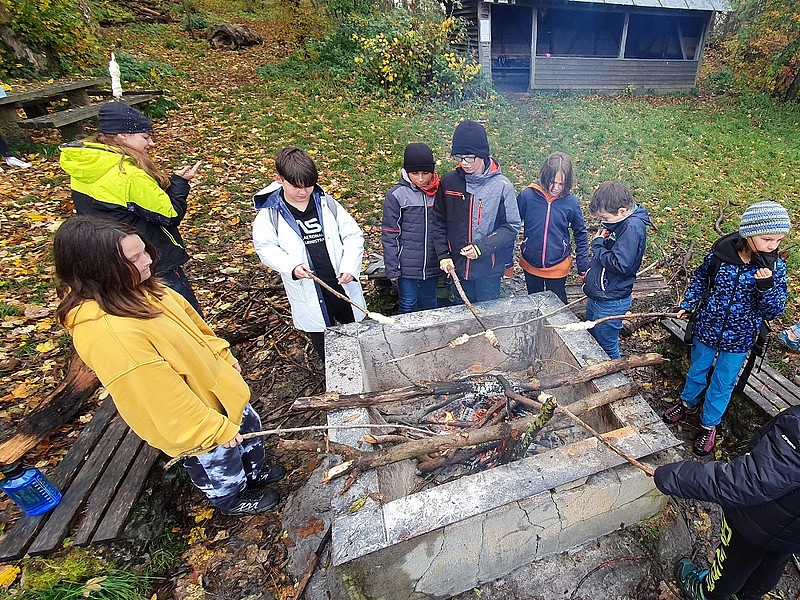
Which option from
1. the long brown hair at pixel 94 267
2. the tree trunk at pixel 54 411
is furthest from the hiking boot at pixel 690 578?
the tree trunk at pixel 54 411

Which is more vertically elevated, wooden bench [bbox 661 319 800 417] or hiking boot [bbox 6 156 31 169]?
hiking boot [bbox 6 156 31 169]

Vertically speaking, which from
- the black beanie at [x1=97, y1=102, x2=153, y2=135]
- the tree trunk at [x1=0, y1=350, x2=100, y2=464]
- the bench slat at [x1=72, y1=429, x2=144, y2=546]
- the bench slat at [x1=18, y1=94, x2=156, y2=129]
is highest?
the black beanie at [x1=97, y1=102, x2=153, y2=135]

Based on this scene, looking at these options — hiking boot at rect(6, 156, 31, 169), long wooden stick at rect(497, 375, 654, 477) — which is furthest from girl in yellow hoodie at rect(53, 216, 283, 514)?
hiking boot at rect(6, 156, 31, 169)

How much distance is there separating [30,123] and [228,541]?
7.34 m

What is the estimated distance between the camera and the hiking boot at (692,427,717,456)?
3.22 m

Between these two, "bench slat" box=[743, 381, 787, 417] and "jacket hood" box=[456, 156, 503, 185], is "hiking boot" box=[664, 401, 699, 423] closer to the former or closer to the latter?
"bench slat" box=[743, 381, 787, 417]

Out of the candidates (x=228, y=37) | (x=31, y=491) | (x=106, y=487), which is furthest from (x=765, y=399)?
(x=228, y=37)

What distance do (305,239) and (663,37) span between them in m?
20.2

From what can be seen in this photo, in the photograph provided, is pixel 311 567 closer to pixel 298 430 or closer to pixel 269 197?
pixel 298 430

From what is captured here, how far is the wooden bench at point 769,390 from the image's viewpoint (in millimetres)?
3146

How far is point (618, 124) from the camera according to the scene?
1089 centimetres

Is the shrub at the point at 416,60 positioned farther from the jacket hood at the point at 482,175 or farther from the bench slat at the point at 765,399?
the bench slat at the point at 765,399

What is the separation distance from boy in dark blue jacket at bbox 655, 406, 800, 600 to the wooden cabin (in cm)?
1285

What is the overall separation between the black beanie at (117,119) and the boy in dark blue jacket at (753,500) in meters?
3.87
